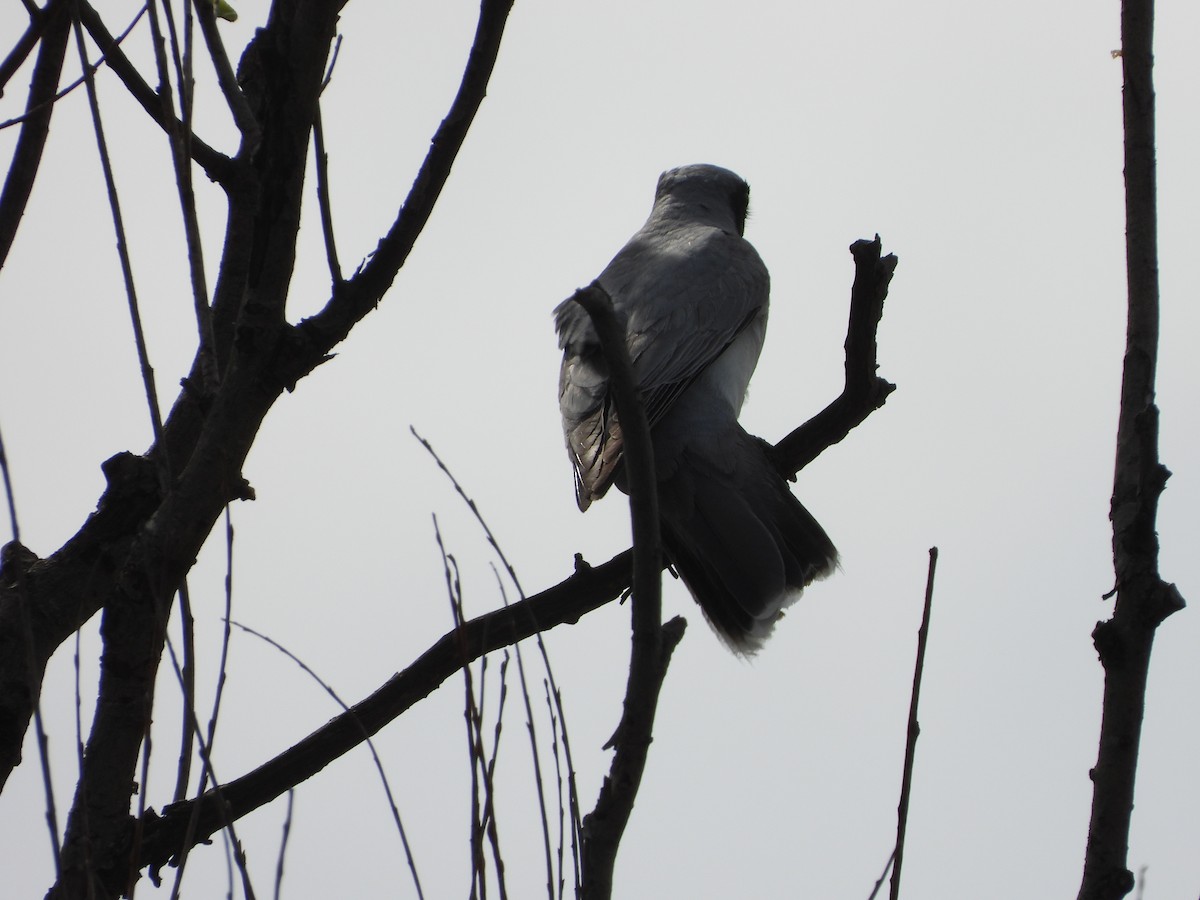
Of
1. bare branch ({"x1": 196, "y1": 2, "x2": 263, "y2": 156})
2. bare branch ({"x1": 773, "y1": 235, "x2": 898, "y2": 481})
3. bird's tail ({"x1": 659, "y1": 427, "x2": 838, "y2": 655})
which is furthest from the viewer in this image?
bird's tail ({"x1": 659, "y1": 427, "x2": 838, "y2": 655})

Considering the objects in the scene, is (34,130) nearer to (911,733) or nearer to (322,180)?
(322,180)

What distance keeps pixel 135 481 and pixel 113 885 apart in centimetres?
73

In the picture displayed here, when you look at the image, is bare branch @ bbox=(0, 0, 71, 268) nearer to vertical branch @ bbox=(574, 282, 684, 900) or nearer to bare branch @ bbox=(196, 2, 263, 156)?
bare branch @ bbox=(196, 2, 263, 156)

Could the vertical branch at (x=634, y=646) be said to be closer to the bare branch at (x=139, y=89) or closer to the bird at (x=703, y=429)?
the bare branch at (x=139, y=89)

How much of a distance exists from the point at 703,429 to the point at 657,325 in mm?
562

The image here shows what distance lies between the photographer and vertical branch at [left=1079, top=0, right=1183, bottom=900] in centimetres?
148

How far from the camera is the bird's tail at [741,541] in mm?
Result: 3691

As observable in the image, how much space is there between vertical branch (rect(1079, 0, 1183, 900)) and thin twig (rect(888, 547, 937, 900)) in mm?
263

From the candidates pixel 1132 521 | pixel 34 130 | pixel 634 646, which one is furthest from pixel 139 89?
pixel 1132 521

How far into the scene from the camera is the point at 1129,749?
58.4 inches

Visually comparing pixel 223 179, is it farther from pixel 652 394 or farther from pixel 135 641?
pixel 652 394

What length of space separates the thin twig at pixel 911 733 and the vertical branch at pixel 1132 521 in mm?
263

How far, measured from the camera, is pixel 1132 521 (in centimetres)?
158

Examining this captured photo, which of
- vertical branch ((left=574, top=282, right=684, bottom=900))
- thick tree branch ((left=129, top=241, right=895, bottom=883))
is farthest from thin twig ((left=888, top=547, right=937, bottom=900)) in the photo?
thick tree branch ((left=129, top=241, right=895, bottom=883))
